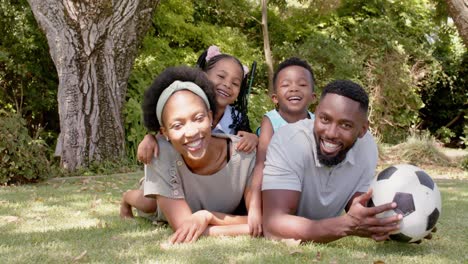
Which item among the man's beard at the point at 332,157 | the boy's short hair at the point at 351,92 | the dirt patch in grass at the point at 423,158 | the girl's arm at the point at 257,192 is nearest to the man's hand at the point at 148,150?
the girl's arm at the point at 257,192

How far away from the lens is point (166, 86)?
4051mm

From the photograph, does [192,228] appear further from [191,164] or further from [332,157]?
[332,157]

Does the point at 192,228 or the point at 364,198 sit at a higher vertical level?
the point at 364,198

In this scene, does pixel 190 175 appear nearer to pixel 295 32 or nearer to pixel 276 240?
pixel 276 240

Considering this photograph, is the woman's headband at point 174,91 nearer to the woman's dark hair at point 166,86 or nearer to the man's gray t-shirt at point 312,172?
the woman's dark hair at point 166,86

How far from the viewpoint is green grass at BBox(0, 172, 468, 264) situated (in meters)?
3.30

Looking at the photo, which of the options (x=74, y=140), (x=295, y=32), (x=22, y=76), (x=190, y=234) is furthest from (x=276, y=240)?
(x=295, y=32)

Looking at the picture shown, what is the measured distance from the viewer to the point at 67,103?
31.4 feet

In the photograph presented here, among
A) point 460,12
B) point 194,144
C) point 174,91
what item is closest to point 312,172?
point 194,144

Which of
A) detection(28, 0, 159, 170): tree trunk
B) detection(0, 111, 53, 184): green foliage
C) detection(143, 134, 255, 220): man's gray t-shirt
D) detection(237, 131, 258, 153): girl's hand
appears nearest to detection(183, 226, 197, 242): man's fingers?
detection(143, 134, 255, 220): man's gray t-shirt

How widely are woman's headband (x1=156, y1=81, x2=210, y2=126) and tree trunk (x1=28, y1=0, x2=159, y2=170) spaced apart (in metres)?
5.84

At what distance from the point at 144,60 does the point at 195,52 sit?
8.54ft

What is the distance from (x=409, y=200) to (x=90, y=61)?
23.5 feet

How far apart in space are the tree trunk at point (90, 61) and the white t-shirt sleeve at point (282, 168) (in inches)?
248
